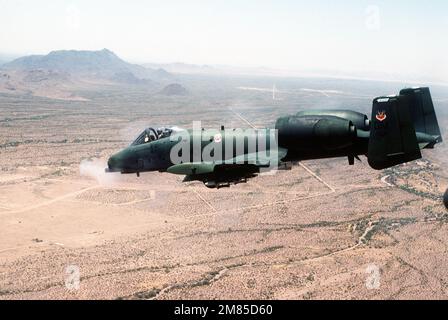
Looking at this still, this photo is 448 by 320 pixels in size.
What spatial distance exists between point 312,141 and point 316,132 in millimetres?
485

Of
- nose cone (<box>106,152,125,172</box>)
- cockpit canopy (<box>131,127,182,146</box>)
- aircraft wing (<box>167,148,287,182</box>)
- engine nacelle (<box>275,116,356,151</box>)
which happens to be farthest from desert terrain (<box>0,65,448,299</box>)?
nose cone (<box>106,152,125,172</box>)

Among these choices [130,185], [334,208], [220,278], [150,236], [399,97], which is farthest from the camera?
[130,185]

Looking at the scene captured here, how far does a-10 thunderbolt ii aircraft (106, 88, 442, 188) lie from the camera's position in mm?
17562

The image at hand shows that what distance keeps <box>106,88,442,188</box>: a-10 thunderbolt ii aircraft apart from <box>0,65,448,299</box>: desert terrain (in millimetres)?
10610

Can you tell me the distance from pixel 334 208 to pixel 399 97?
48550 mm

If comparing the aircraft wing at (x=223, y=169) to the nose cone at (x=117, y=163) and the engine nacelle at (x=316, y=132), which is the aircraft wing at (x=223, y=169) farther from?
the nose cone at (x=117, y=163)

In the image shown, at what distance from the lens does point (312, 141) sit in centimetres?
2000

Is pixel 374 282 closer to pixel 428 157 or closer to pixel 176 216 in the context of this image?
pixel 176 216

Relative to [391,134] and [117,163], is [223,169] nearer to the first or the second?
[391,134]

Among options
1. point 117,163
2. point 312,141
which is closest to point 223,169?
point 312,141

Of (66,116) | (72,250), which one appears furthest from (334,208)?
(66,116)

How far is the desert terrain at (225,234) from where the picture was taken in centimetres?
4244

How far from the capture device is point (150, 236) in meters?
53.3

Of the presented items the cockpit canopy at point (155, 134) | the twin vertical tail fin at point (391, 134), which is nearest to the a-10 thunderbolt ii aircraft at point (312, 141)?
the twin vertical tail fin at point (391, 134)
